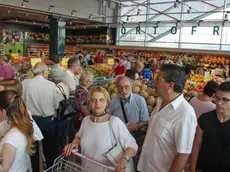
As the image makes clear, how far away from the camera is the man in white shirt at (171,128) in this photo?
5.57ft

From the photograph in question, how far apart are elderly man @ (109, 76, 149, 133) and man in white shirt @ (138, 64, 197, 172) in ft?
2.71

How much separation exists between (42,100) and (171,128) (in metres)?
2.14

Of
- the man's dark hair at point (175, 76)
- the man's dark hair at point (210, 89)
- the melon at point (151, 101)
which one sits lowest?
the melon at point (151, 101)

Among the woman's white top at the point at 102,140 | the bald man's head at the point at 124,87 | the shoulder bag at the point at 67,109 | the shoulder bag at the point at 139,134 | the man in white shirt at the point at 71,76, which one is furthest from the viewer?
the man in white shirt at the point at 71,76

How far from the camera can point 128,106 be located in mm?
2752

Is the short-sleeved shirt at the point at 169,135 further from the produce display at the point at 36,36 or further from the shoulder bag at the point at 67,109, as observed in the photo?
the produce display at the point at 36,36

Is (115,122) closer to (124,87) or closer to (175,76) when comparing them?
(175,76)

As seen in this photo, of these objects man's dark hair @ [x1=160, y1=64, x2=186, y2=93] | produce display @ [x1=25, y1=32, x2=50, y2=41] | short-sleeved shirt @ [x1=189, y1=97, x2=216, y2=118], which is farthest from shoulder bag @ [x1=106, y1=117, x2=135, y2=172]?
produce display @ [x1=25, y1=32, x2=50, y2=41]

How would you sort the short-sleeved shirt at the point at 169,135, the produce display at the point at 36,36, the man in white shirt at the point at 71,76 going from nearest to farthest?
the short-sleeved shirt at the point at 169,135 → the man in white shirt at the point at 71,76 → the produce display at the point at 36,36

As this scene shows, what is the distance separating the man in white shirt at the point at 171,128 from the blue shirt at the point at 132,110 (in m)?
0.83

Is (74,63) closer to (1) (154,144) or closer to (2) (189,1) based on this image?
(1) (154,144)

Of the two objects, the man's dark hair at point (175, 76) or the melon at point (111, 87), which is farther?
the melon at point (111, 87)

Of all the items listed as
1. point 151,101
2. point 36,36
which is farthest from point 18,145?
point 36,36

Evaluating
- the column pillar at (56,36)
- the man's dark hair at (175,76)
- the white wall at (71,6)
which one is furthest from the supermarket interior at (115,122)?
the column pillar at (56,36)
